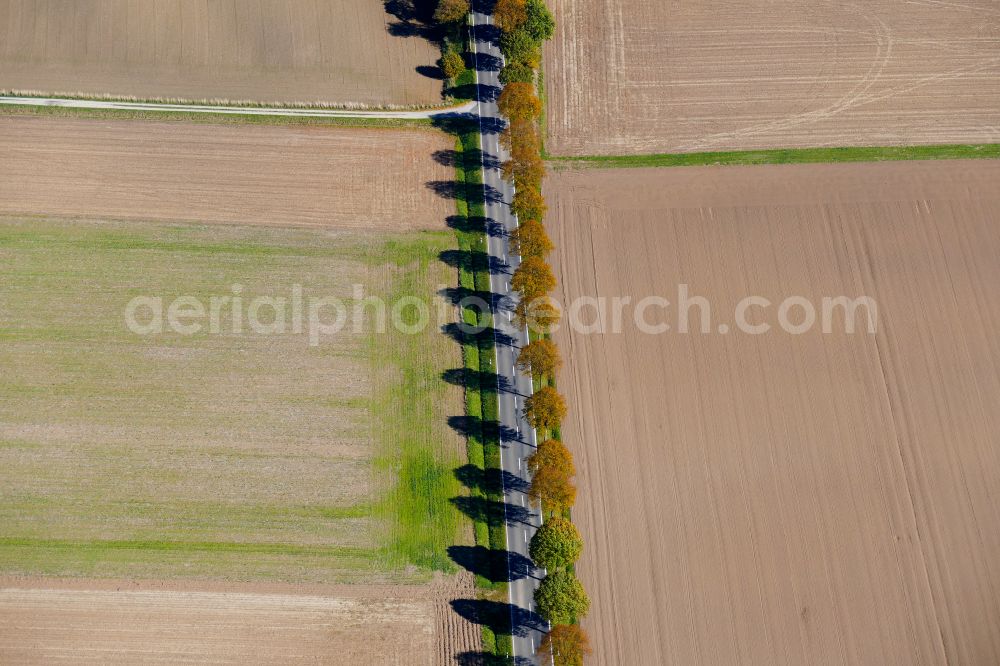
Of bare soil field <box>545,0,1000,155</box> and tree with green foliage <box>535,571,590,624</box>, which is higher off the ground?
bare soil field <box>545,0,1000,155</box>

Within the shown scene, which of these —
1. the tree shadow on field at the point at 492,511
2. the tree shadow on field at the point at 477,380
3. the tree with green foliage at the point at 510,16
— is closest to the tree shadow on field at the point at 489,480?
the tree shadow on field at the point at 492,511

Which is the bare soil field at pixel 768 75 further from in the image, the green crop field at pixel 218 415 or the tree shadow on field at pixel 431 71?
the green crop field at pixel 218 415

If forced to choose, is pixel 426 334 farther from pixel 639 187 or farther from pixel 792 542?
pixel 792 542

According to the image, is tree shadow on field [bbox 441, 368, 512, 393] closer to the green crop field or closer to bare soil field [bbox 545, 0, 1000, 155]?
the green crop field

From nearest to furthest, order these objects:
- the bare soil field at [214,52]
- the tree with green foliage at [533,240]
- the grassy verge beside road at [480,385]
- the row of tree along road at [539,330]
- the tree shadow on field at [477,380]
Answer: the row of tree along road at [539,330] < the grassy verge beside road at [480,385] < the tree shadow on field at [477,380] < the tree with green foliage at [533,240] < the bare soil field at [214,52]

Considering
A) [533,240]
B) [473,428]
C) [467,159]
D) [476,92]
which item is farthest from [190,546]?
[476,92]

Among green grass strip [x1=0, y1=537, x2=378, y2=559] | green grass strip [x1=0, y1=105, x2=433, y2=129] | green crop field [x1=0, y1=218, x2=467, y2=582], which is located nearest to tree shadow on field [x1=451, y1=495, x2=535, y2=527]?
green crop field [x1=0, y1=218, x2=467, y2=582]
